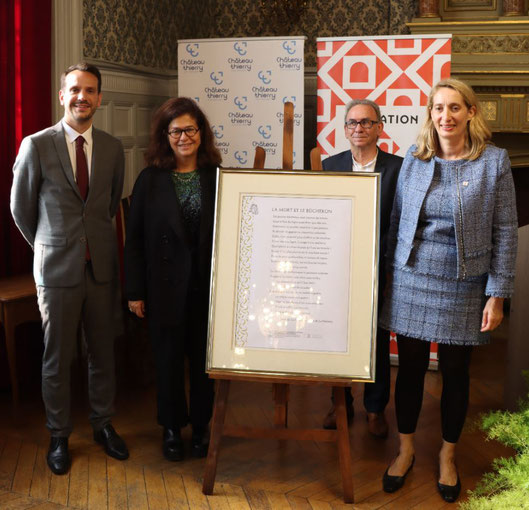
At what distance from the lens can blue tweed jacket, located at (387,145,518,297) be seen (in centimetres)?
249

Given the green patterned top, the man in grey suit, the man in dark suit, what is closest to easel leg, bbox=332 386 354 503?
the man in dark suit

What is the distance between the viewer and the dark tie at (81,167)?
2.88 metres

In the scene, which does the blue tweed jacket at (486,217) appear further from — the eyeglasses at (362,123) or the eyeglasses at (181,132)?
the eyeglasses at (181,132)

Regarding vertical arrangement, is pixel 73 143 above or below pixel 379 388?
above

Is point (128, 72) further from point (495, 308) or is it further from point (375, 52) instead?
point (495, 308)

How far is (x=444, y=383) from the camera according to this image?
2.74 metres

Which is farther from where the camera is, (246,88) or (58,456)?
(246,88)

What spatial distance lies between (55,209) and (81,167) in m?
0.21

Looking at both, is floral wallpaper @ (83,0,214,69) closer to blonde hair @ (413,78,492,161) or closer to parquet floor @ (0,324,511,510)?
parquet floor @ (0,324,511,510)

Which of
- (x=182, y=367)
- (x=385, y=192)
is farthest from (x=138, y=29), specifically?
(x=182, y=367)

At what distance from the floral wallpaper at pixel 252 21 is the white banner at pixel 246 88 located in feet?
1.64

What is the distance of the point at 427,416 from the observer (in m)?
3.57

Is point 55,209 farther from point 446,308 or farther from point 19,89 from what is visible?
point 446,308

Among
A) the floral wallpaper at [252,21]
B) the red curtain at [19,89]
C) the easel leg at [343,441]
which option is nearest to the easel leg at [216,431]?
the easel leg at [343,441]
